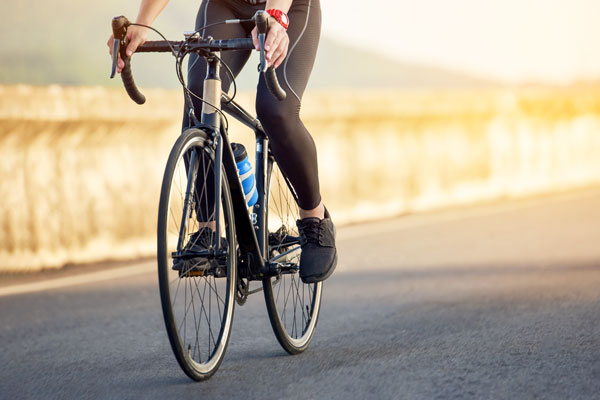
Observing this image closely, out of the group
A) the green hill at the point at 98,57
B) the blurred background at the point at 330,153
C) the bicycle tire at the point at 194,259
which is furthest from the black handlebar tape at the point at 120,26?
the green hill at the point at 98,57

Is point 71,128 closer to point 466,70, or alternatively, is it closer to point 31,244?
point 31,244

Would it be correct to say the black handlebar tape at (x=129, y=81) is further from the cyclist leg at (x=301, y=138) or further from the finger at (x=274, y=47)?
the finger at (x=274, y=47)

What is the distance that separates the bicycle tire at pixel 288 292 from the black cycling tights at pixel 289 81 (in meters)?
0.18

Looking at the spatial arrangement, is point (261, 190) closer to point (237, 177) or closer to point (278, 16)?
point (237, 177)

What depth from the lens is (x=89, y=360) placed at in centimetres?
494

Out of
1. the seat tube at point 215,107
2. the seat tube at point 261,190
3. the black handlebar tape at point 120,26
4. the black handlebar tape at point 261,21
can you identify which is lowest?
the seat tube at point 261,190

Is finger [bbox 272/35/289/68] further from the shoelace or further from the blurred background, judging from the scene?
the blurred background

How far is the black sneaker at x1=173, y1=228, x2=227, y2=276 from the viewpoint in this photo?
4.25 metres

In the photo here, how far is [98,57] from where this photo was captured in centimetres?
2916

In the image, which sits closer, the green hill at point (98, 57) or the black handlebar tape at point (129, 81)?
the black handlebar tape at point (129, 81)

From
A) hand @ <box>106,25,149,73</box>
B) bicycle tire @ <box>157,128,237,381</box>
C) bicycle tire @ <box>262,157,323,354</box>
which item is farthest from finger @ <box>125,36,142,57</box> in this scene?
bicycle tire @ <box>262,157,323,354</box>

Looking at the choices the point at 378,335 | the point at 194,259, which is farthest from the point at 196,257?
the point at 378,335

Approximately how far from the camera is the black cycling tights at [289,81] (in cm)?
465

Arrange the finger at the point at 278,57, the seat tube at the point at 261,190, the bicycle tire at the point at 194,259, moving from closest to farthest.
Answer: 1. the bicycle tire at the point at 194,259
2. the finger at the point at 278,57
3. the seat tube at the point at 261,190
